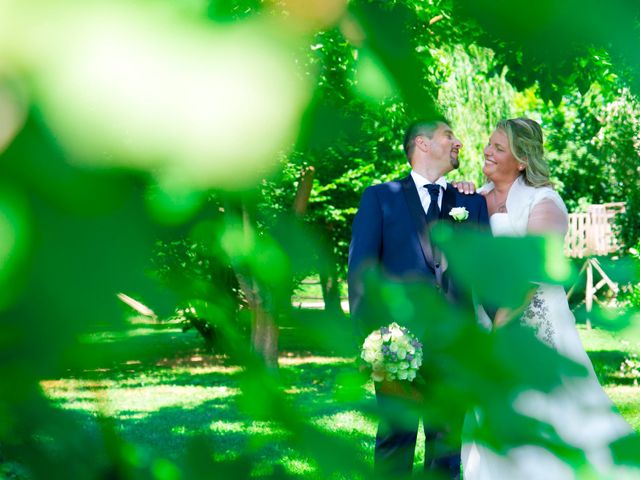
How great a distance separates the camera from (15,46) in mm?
275

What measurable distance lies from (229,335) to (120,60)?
0.11 meters

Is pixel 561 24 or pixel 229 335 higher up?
pixel 561 24

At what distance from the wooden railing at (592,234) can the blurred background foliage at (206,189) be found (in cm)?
8

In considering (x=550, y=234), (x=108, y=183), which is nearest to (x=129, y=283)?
(x=108, y=183)

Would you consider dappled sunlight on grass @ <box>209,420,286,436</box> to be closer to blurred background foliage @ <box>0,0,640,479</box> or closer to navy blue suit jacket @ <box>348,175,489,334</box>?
blurred background foliage @ <box>0,0,640,479</box>

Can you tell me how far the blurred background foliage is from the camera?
28 centimetres

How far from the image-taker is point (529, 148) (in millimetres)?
4285

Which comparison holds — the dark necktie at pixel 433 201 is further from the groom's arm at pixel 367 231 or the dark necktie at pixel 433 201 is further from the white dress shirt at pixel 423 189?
the groom's arm at pixel 367 231

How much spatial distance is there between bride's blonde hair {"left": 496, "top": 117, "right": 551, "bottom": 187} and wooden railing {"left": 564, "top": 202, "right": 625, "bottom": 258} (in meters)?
0.32

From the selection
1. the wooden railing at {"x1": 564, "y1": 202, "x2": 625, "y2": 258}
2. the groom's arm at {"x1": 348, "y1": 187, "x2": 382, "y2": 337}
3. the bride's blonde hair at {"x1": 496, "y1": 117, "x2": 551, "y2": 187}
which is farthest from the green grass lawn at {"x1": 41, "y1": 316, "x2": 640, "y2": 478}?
the bride's blonde hair at {"x1": 496, "y1": 117, "x2": 551, "y2": 187}

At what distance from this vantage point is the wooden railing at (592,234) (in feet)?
2.13

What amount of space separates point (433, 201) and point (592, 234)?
333 inches

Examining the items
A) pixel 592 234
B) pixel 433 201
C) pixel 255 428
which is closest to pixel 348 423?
pixel 255 428

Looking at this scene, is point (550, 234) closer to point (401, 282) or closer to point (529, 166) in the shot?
point (401, 282)
